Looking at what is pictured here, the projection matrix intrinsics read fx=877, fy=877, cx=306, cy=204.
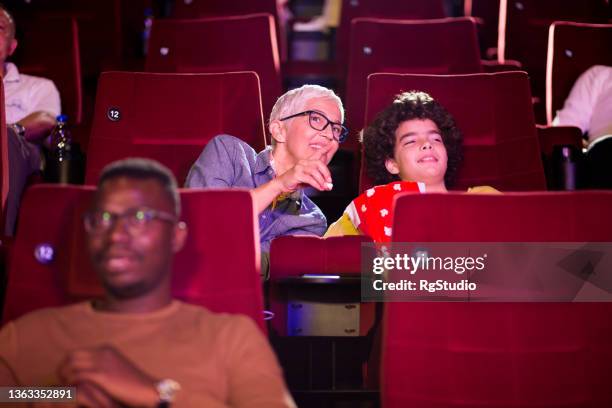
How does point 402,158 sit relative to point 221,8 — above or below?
below

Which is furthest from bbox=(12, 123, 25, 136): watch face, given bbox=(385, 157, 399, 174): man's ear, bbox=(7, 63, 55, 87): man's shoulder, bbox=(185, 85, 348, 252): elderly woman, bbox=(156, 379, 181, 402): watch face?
bbox=(156, 379, 181, 402): watch face

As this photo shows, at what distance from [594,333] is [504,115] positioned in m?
0.77

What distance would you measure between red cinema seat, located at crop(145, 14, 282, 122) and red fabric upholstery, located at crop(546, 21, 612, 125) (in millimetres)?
709

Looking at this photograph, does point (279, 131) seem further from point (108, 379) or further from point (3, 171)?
point (108, 379)

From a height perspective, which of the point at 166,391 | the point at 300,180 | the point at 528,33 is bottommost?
the point at 166,391

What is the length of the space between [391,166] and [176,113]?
433mm

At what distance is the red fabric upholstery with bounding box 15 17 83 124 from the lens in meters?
2.36

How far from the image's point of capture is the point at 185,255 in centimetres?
99

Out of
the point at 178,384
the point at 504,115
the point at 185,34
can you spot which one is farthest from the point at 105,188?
the point at 185,34

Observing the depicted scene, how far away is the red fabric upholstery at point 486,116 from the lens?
1.69 metres

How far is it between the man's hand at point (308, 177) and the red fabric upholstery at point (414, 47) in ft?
3.13

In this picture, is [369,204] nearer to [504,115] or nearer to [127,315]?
[504,115]

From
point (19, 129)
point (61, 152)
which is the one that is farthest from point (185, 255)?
point (19, 129)

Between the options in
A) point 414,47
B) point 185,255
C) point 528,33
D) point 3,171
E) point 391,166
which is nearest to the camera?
point 185,255
